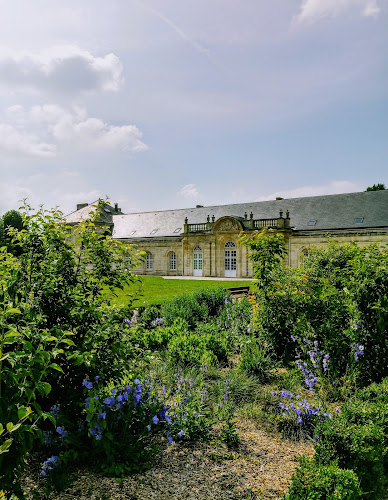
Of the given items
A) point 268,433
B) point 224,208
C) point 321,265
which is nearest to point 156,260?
point 224,208

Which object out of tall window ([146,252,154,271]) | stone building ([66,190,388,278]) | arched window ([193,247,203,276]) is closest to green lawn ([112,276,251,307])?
stone building ([66,190,388,278])

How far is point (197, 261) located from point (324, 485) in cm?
3174

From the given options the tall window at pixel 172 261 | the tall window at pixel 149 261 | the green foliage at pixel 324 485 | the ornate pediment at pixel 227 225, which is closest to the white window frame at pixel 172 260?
the tall window at pixel 172 261

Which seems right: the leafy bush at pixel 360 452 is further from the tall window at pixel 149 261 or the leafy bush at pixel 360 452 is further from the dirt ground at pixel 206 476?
the tall window at pixel 149 261

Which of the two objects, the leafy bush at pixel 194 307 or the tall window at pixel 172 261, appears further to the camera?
the tall window at pixel 172 261

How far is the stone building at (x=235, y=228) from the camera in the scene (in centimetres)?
2752

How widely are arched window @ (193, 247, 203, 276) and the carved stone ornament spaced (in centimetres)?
303

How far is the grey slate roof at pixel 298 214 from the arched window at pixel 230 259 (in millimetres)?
2909

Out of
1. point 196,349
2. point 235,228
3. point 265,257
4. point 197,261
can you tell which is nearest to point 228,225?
point 235,228

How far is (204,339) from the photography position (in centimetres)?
570

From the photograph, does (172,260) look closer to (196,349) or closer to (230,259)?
(230,259)

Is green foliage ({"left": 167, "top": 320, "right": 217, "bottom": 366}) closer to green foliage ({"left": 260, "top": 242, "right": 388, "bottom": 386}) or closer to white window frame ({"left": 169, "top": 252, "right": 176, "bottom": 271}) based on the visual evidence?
green foliage ({"left": 260, "top": 242, "right": 388, "bottom": 386})

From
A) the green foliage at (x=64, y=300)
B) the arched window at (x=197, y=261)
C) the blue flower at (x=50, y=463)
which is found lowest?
the blue flower at (x=50, y=463)

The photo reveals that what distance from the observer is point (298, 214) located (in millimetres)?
30609
